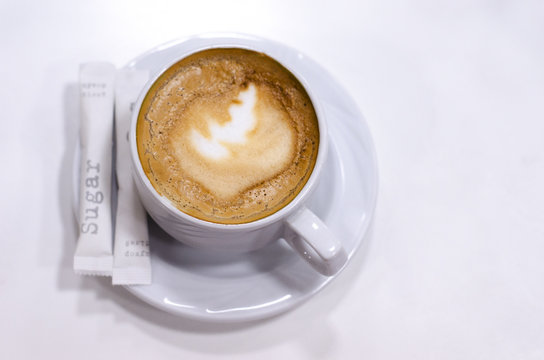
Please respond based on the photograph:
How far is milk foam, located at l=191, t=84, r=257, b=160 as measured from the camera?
99 cm

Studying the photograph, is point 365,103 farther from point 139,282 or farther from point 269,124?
point 139,282

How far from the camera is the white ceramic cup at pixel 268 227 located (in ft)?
2.97

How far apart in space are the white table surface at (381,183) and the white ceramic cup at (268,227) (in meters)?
0.25

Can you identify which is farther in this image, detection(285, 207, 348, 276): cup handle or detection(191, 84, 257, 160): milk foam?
detection(191, 84, 257, 160): milk foam

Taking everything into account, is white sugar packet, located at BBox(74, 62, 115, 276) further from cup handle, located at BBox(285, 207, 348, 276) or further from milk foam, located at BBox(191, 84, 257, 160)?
cup handle, located at BBox(285, 207, 348, 276)

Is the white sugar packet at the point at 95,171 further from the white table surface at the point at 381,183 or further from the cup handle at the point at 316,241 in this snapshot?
the cup handle at the point at 316,241

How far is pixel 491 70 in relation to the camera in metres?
1.42

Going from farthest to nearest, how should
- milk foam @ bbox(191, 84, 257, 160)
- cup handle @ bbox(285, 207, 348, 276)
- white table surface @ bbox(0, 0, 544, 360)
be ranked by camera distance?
white table surface @ bbox(0, 0, 544, 360) → milk foam @ bbox(191, 84, 257, 160) → cup handle @ bbox(285, 207, 348, 276)

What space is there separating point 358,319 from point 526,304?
0.40 meters

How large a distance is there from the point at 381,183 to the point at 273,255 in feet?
1.18

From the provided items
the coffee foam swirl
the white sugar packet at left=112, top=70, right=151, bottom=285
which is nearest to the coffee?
the coffee foam swirl

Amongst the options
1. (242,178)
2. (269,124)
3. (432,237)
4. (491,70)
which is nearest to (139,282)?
(242,178)

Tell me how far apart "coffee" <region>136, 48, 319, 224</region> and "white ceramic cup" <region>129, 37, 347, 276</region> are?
0.02 metres

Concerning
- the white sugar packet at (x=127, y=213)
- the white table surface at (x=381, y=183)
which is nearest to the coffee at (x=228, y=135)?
the white sugar packet at (x=127, y=213)
